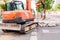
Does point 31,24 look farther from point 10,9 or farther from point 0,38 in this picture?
point 0,38

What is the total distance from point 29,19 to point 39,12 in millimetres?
11190

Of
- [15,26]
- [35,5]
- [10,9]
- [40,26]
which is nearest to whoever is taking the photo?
[15,26]

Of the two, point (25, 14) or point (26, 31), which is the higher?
point (25, 14)

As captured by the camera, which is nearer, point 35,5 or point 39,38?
point 39,38

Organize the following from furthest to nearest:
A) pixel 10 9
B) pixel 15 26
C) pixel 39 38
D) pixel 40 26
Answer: pixel 40 26 → pixel 10 9 → pixel 15 26 → pixel 39 38

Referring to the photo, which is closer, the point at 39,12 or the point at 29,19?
the point at 29,19

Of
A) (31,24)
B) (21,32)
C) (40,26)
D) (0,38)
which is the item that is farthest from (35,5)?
(0,38)

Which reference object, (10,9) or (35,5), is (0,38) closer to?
(10,9)

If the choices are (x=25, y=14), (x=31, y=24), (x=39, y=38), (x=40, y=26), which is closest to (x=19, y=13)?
(x=25, y=14)

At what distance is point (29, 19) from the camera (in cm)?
1476

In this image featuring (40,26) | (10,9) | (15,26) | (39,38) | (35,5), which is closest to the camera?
(39,38)

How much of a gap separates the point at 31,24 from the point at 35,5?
9.87 metres

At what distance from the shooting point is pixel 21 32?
13938 millimetres

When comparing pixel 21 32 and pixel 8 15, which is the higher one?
pixel 8 15
